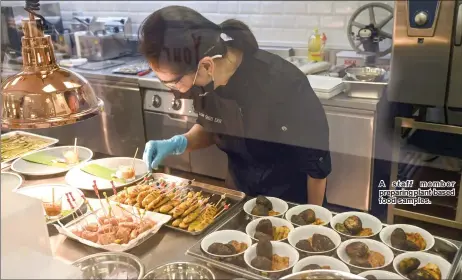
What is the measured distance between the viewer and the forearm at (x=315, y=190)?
201 cm

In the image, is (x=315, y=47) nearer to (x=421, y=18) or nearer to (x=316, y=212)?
(x=421, y=18)

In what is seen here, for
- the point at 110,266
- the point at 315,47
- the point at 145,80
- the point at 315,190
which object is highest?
the point at 315,47

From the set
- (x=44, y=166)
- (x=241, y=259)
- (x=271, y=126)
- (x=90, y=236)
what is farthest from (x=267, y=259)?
(x=44, y=166)

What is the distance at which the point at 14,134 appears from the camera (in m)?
2.20

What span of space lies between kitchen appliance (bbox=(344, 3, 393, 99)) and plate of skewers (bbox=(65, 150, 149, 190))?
3.88 ft

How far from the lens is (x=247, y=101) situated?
2.10m

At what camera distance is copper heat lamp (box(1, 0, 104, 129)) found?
126 cm

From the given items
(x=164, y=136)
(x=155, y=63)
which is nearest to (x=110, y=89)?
(x=164, y=136)

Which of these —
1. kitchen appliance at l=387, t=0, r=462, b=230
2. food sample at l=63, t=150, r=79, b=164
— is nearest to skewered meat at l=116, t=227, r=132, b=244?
food sample at l=63, t=150, r=79, b=164

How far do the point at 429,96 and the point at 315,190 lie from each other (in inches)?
27.7

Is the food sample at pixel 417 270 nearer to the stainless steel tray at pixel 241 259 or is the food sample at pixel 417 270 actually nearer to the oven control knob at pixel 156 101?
the stainless steel tray at pixel 241 259

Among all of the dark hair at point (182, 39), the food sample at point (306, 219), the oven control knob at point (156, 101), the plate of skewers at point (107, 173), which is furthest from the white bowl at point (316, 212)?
the oven control knob at point (156, 101)

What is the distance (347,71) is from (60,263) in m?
1.94

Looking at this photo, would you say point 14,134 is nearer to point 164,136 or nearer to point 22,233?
point 164,136
